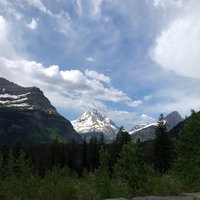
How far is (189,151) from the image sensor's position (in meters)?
28.0

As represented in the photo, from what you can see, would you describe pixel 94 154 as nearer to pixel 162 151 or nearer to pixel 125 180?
pixel 162 151

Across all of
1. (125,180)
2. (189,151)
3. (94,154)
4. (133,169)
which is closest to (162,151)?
(94,154)

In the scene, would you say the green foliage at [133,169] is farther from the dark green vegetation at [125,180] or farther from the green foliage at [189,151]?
the green foliage at [189,151]

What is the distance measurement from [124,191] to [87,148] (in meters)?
108

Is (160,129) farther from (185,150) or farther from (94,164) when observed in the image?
(185,150)

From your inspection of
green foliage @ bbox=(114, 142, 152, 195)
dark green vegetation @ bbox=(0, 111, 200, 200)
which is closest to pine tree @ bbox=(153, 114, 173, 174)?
dark green vegetation @ bbox=(0, 111, 200, 200)

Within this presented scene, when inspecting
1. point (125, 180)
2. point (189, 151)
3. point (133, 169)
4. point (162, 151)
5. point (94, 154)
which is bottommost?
point (125, 180)

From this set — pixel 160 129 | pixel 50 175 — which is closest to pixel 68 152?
pixel 160 129

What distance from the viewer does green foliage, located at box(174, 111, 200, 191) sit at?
80.9 ft

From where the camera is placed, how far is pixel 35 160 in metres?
143

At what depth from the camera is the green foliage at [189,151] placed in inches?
971

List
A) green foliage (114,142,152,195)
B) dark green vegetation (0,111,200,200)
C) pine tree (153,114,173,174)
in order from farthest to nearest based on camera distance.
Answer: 1. pine tree (153,114,173,174)
2. green foliage (114,142,152,195)
3. dark green vegetation (0,111,200,200)

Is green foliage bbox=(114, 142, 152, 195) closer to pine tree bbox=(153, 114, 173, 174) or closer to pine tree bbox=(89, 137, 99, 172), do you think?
pine tree bbox=(153, 114, 173, 174)

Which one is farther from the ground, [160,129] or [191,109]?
[160,129]
